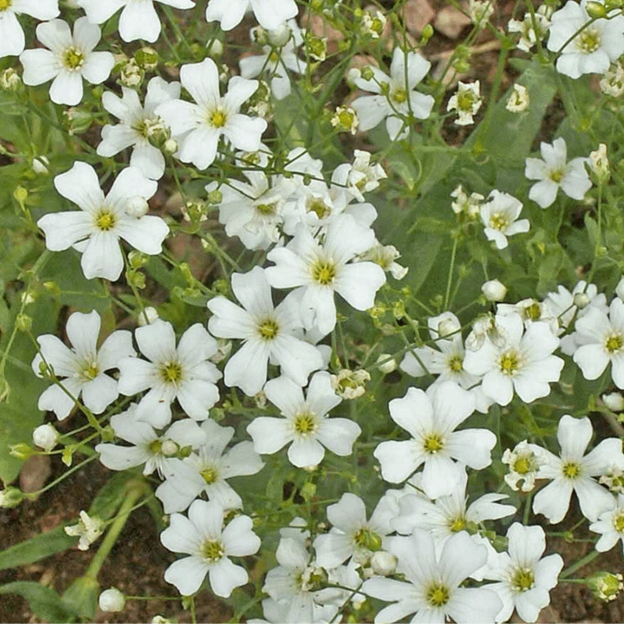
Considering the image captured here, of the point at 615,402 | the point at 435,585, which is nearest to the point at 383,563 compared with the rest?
the point at 435,585

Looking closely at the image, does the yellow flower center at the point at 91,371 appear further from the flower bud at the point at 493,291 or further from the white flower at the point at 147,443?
the flower bud at the point at 493,291

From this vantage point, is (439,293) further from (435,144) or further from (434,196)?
(435,144)

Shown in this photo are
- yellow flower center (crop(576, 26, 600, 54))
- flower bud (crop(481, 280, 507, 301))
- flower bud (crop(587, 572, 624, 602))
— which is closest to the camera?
flower bud (crop(587, 572, 624, 602))

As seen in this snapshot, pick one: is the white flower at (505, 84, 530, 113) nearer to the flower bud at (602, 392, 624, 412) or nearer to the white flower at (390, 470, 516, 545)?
the flower bud at (602, 392, 624, 412)

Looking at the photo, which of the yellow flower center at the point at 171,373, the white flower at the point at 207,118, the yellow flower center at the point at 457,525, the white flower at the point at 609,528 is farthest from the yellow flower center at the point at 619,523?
the white flower at the point at 207,118

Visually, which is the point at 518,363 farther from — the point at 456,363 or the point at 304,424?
the point at 304,424

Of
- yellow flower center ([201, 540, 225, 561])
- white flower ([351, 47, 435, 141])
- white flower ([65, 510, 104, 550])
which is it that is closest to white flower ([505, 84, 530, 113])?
white flower ([351, 47, 435, 141])
